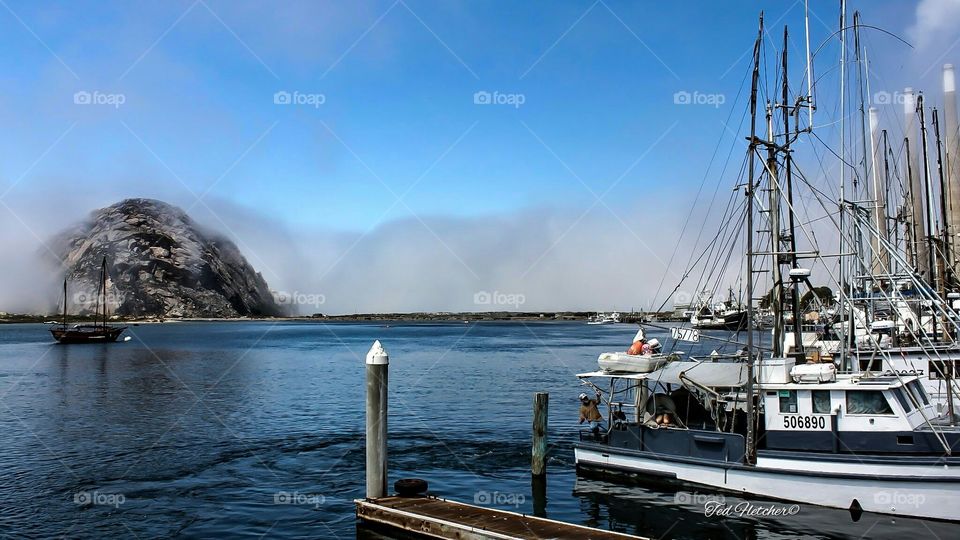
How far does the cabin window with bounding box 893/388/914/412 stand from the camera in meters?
21.5

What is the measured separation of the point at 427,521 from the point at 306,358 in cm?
8157

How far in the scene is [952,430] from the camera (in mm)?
20734

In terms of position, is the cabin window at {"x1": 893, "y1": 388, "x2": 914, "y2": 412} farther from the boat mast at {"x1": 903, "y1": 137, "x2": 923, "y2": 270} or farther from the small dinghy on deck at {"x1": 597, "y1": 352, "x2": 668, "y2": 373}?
the boat mast at {"x1": 903, "y1": 137, "x2": 923, "y2": 270}

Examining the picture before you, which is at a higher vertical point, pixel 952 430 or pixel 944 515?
pixel 952 430

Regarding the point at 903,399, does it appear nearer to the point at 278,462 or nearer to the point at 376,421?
the point at 376,421

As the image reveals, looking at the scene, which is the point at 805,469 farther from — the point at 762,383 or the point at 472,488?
the point at 472,488

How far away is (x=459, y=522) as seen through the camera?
60.6 feet

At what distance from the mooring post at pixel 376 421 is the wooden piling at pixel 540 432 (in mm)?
7015

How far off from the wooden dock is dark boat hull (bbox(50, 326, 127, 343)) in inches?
5064

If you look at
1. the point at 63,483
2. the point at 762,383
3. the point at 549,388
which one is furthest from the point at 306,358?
the point at 762,383

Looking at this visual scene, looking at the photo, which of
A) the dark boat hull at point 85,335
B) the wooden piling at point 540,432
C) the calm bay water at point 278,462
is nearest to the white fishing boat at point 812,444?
the calm bay water at point 278,462

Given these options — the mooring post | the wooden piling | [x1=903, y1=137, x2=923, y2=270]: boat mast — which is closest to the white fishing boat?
the wooden piling
